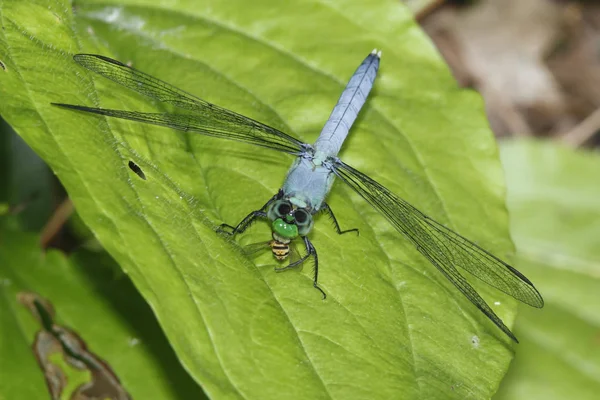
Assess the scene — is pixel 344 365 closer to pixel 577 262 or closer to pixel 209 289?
pixel 209 289

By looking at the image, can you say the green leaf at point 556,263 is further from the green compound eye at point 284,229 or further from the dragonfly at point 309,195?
the green compound eye at point 284,229

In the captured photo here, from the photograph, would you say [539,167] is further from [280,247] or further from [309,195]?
[280,247]

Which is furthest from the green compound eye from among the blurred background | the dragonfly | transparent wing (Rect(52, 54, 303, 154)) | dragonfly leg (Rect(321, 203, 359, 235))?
the blurred background

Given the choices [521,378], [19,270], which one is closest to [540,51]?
[521,378]

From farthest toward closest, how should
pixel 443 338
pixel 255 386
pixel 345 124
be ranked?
pixel 345 124
pixel 443 338
pixel 255 386

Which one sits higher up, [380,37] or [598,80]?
[598,80]

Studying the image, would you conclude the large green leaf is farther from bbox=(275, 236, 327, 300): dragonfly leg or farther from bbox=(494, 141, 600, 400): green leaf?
bbox=(494, 141, 600, 400): green leaf
